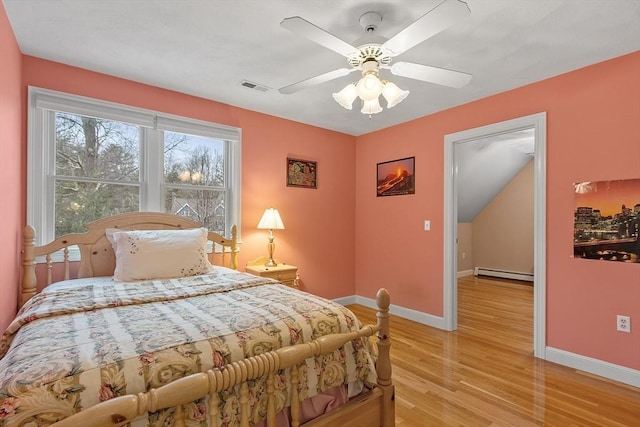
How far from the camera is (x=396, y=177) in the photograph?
4.11 m

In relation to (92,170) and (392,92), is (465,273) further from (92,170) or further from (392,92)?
(92,170)

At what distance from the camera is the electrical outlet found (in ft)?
7.73

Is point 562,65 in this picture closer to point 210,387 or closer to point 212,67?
point 212,67

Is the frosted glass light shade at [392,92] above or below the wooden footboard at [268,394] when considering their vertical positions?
above

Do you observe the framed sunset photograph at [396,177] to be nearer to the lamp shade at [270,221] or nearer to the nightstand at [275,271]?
the lamp shade at [270,221]

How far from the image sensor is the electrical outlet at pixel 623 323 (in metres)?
2.36

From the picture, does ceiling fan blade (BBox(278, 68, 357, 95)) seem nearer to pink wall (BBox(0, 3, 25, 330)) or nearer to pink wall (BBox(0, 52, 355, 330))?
pink wall (BBox(0, 52, 355, 330))

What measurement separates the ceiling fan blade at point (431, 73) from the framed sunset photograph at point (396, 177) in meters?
2.03

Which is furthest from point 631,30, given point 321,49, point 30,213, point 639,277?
point 30,213

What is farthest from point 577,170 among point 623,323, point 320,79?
point 320,79

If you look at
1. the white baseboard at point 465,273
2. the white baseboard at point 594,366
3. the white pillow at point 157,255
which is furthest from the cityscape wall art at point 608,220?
the white baseboard at point 465,273

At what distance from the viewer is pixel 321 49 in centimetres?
230

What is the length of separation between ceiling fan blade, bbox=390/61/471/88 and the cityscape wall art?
5.18ft

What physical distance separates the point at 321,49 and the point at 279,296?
1733mm
